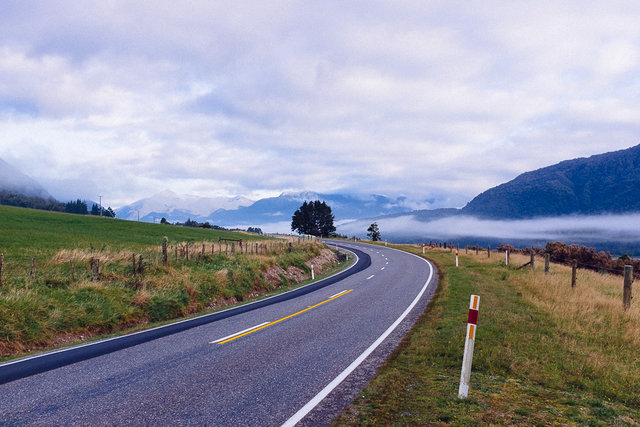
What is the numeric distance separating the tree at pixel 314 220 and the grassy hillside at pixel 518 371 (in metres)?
89.3

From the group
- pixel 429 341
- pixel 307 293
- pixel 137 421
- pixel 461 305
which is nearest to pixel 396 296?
pixel 461 305

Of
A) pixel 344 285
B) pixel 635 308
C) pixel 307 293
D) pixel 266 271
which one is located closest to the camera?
pixel 635 308

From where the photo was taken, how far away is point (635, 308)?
12.7 m

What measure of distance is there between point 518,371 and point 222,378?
5.26m

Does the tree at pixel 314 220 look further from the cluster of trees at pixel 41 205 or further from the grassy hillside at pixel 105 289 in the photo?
the grassy hillside at pixel 105 289

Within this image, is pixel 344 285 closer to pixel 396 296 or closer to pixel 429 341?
pixel 396 296

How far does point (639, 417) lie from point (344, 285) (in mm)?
15759

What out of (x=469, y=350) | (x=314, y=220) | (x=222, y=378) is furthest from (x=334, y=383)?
(x=314, y=220)

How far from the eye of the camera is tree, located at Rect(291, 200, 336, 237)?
101750mm

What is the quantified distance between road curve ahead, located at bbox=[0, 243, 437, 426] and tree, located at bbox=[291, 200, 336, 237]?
90.1 m

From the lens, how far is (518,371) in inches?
268

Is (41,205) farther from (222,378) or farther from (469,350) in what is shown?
(469,350)

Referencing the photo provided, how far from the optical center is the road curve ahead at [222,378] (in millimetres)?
5191

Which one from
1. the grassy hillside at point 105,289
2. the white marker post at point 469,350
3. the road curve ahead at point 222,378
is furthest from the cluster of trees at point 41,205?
the white marker post at point 469,350
